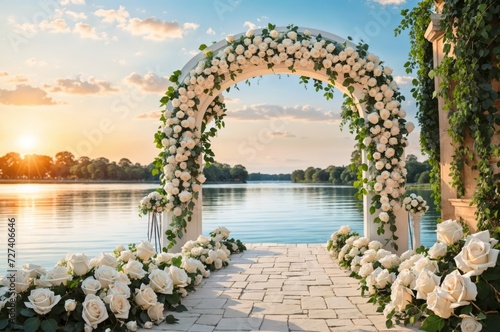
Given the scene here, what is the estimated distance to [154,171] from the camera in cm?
650

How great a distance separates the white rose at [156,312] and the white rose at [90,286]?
1.41 feet

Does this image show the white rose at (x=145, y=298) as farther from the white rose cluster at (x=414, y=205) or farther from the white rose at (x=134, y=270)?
the white rose cluster at (x=414, y=205)

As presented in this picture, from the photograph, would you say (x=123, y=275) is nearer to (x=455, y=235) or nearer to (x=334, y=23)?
(x=455, y=235)

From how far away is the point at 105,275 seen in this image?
3.34 metres

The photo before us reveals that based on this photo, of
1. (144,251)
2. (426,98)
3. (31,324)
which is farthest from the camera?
(426,98)

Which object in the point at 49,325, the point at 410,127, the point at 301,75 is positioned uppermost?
the point at 301,75

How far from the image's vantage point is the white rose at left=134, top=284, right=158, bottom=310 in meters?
3.38

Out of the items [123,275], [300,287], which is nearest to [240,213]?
[300,287]

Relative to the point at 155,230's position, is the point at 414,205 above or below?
above

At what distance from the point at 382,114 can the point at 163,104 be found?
118 inches

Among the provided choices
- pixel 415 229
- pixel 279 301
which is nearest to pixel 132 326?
pixel 279 301

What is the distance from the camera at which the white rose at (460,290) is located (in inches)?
105

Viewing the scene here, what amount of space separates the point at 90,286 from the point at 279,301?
1.61 meters

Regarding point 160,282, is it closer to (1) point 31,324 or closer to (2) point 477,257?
(1) point 31,324
